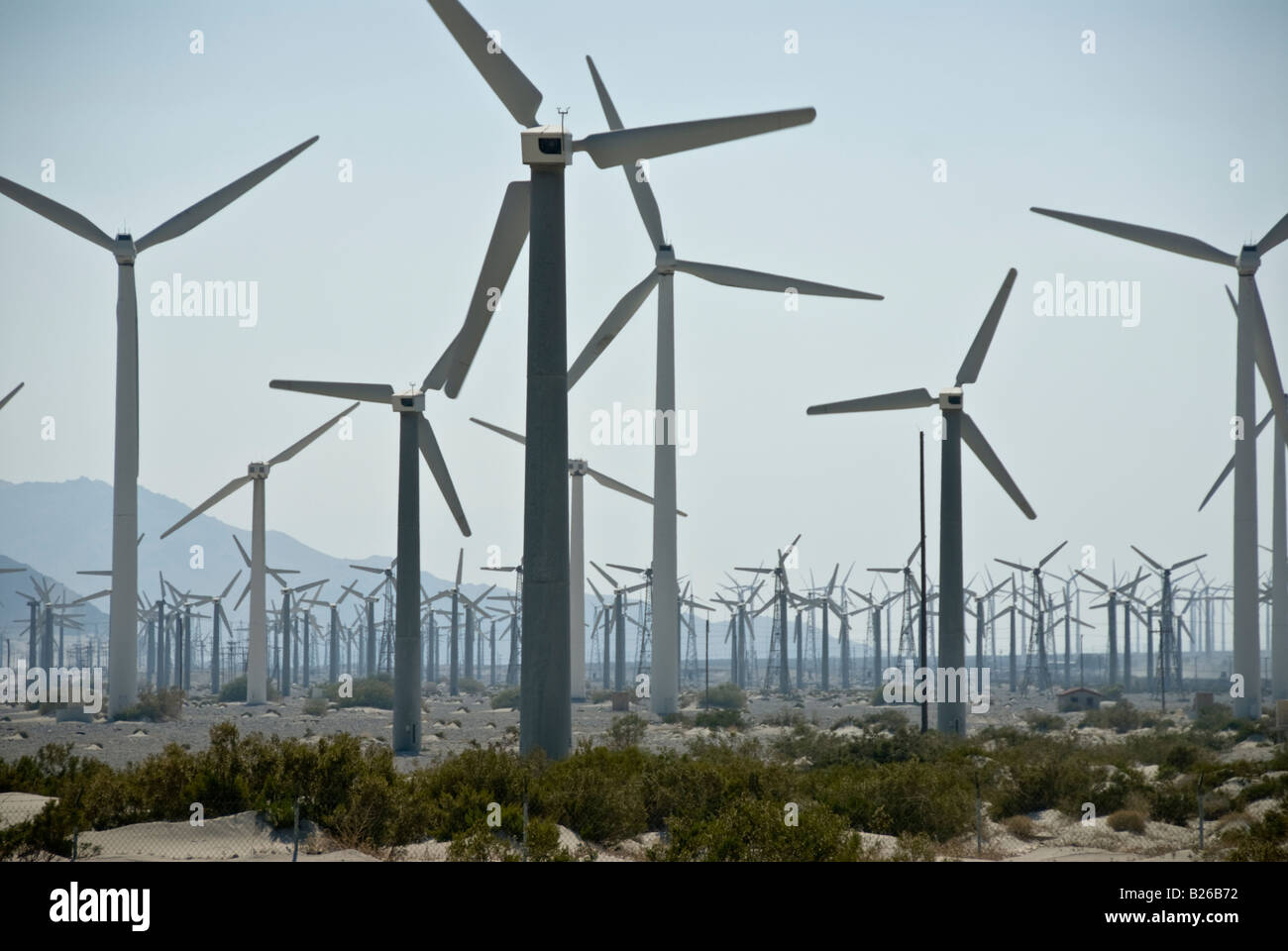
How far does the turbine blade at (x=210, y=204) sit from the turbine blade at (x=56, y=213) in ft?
5.76

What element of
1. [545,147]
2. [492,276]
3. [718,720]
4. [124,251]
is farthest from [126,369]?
[545,147]

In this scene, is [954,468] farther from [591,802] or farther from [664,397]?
[591,802]

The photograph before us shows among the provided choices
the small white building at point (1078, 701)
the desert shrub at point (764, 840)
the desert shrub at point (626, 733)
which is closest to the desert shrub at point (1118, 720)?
the small white building at point (1078, 701)

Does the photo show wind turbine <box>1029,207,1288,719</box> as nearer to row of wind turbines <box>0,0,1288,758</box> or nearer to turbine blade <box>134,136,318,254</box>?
row of wind turbines <box>0,0,1288,758</box>

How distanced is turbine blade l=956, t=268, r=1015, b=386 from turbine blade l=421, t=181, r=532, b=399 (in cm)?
2405

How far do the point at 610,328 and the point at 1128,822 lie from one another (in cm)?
2573

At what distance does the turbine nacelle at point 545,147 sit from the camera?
92.5 ft

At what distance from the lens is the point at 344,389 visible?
49719 millimetres
